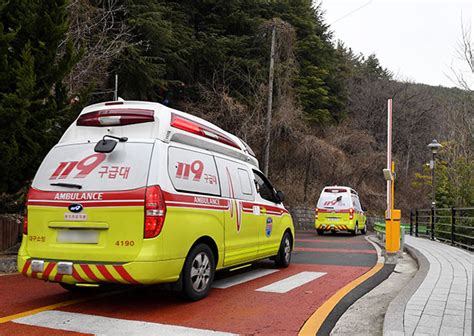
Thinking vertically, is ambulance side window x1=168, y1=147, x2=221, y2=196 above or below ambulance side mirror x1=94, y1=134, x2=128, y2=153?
below

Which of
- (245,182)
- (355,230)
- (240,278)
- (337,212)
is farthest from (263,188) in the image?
(355,230)

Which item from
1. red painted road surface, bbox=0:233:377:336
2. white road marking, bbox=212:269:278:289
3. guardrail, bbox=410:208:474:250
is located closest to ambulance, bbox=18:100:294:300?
red painted road surface, bbox=0:233:377:336

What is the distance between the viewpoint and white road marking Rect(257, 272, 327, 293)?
6.85 meters

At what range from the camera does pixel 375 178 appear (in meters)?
39.2

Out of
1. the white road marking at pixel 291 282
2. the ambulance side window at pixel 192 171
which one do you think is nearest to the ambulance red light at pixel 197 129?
the ambulance side window at pixel 192 171

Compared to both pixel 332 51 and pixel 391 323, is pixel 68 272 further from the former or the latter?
pixel 332 51

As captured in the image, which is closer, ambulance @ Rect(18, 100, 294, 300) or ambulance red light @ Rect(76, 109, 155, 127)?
ambulance @ Rect(18, 100, 294, 300)

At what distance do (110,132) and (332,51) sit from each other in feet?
125

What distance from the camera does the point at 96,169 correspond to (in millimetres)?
5457

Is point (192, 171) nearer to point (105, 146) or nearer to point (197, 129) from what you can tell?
point (197, 129)

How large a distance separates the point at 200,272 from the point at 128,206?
1.45m

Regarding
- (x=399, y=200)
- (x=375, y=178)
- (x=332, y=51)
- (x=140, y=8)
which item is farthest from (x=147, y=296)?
(x=399, y=200)

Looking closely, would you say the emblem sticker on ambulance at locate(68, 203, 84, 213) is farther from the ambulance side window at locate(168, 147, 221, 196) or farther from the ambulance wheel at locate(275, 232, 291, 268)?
the ambulance wheel at locate(275, 232, 291, 268)

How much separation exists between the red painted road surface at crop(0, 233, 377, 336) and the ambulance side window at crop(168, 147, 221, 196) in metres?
1.48
